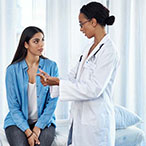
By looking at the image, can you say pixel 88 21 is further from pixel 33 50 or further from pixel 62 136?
pixel 62 136

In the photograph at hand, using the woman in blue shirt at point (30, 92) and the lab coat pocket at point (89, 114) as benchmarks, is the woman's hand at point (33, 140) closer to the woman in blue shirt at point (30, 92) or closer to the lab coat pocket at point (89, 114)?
the woman in blue shirt at point (30, 92)

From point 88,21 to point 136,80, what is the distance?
1.49 meters

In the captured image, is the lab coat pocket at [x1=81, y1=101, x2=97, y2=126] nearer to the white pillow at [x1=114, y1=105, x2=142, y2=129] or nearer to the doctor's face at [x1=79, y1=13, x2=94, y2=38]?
the doctor's face at [x1=79, y1=13, x2=94, y2=38]

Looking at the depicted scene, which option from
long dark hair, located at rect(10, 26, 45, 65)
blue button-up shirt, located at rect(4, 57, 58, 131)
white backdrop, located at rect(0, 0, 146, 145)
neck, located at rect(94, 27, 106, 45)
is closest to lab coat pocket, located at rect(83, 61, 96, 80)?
neck, located at rect(94, 27, 106, 45)

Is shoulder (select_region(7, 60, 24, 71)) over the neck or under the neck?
under

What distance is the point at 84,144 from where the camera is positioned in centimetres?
162

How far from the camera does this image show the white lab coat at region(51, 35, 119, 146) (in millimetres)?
1539

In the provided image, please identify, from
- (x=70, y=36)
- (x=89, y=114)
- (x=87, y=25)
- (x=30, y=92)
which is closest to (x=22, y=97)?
(x=30, y=92)

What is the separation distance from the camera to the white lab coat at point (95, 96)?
1.54 metres

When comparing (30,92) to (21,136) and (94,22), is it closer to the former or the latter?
(21,136)

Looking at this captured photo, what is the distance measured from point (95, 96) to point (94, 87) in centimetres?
6

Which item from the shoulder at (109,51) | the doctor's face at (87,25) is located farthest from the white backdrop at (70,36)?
the shoulder at (109,51)

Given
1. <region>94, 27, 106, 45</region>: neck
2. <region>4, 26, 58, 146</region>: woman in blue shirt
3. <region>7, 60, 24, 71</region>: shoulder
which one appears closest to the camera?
<region>94, 27, 106, 45</region>: neck

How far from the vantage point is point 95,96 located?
1554 millimetres
